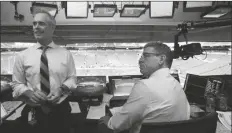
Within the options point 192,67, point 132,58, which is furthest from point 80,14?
point 192,67

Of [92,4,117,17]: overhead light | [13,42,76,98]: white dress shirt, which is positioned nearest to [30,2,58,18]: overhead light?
[92,4,117,17]: overhead light

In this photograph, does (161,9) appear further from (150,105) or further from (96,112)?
(150,105)

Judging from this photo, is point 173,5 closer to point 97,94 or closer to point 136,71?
point 136,71

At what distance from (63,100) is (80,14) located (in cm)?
173

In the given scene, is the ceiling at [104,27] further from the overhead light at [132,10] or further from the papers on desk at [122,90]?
the papers on desk at [122,90]

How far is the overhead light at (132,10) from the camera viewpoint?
3005 millimetres

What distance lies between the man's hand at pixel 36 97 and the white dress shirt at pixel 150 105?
24.0 inches

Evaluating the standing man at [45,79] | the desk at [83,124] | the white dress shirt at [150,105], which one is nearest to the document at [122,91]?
the desk at [83,124]

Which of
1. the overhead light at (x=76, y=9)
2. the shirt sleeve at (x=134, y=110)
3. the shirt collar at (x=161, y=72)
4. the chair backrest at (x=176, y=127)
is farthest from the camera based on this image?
the overhead light at (x=76, y=9)

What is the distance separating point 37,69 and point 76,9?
1640mm

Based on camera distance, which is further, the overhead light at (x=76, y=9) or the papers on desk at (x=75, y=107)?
the overhead light at (x=76, y=9)

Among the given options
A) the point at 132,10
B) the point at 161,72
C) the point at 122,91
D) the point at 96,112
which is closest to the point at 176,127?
the point at 161,72

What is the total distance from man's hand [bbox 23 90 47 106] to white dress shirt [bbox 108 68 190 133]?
61 cm

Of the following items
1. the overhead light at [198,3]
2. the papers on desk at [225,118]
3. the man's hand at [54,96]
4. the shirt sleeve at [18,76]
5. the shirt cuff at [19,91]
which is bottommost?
the papers on desk at [225,118]
